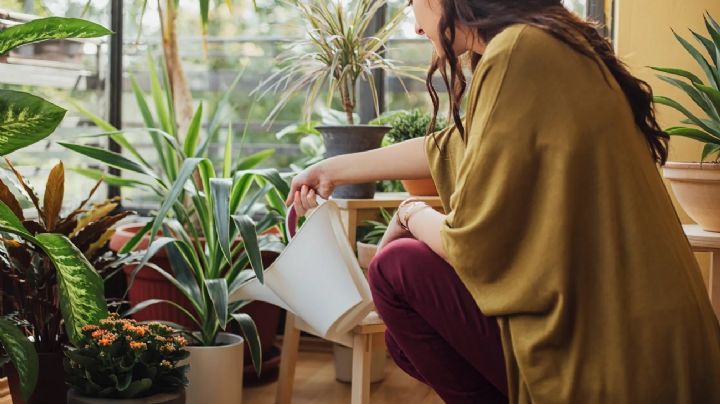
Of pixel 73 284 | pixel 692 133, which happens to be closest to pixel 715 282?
pixel 692 133

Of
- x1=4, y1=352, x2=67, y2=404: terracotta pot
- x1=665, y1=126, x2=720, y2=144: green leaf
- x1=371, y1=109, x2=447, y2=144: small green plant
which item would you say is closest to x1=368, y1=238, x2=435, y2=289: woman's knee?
x1=665, y1=126, x2=720, y2=144: green leaf

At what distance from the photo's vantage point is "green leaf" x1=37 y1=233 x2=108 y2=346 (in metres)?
1.66

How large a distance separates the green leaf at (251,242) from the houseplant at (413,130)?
1.97 ft

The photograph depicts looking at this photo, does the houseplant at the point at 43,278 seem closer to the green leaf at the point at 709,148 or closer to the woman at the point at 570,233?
the woman at the point at 570,233

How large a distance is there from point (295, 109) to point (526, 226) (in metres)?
2.02

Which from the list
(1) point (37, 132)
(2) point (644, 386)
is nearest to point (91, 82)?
(1) point (37, 132)

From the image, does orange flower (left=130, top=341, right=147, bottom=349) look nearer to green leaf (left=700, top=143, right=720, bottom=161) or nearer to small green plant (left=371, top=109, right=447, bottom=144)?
small green plant (left=371, top=109, right=447, bottom=144)

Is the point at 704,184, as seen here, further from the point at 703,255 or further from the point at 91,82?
the point at 91,82

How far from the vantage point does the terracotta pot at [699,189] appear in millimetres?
1891

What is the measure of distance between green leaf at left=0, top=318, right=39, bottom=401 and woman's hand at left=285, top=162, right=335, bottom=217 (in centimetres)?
57

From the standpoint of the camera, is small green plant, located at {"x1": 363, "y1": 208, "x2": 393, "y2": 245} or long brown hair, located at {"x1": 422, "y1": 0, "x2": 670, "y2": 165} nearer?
long brown hair, located at {"x1": 422, "y1": 0, "x2": 670, "y2": 165}

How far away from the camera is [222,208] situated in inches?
81.0

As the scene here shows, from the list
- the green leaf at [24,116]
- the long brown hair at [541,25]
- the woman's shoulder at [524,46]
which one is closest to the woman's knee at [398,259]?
the long brown hair at [541,25]

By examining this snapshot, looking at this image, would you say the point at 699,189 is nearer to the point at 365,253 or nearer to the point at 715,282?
the point at 715,282
